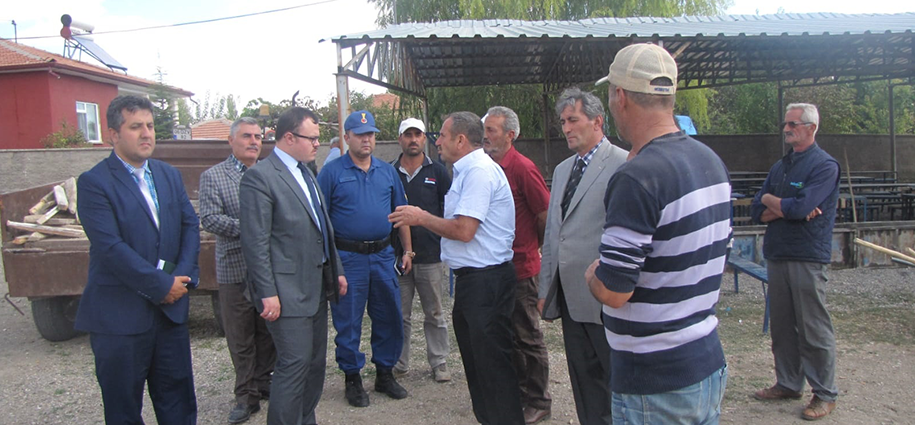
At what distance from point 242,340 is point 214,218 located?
0.86m

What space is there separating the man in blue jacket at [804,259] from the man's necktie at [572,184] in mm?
1687

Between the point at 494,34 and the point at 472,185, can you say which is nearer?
the point at 472,185

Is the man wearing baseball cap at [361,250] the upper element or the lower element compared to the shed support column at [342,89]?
lower

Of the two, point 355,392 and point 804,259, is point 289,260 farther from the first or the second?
point 804,259

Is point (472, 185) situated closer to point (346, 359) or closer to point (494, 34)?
point (346, 359)

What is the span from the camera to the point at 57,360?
216 inches

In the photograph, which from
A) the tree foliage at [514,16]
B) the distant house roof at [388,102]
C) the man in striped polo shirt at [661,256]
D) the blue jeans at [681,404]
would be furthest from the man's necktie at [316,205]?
the distant house roof at [388,102]

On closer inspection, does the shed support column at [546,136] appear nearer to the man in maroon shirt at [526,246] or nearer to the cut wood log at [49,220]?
the cut wood log at [49,220]

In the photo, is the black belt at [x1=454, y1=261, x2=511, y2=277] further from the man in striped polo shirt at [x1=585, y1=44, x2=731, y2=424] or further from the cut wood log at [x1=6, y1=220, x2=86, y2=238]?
the cut wood log at [x1=6, y1=220, x2=86, y2=238]

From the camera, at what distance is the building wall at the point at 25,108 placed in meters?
20.3

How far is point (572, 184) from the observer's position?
124 inches

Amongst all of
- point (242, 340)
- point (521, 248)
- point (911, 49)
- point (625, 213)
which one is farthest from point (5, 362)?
point (911, 49)

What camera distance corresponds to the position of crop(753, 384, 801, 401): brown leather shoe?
163 inches

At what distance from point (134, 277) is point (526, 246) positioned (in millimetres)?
2181
